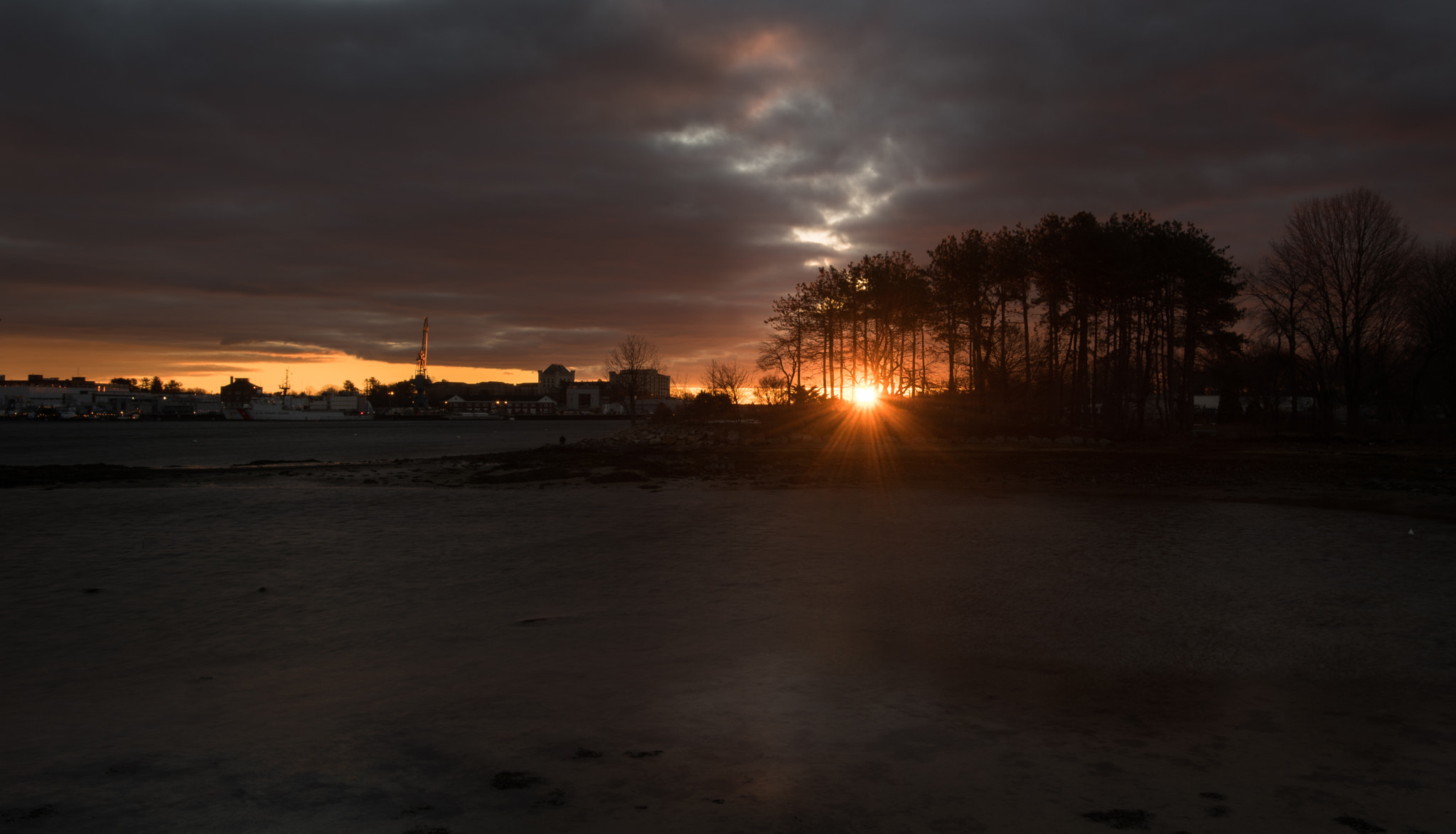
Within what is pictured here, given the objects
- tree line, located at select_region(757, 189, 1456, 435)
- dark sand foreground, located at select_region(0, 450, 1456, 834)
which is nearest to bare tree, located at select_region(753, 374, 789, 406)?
tree line, located at select_region(757, 189, 1456, 435)

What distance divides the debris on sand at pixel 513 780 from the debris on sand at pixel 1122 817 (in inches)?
131

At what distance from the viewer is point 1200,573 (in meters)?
12.0

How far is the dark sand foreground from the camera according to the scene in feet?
16.0

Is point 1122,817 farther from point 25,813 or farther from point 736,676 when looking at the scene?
point 25,813

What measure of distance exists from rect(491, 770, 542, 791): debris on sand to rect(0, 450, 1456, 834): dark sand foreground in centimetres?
2

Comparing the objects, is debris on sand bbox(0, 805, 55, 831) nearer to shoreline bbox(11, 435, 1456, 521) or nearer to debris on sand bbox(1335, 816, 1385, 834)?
debris on sand bbox(1335, 816, 1385, 834)

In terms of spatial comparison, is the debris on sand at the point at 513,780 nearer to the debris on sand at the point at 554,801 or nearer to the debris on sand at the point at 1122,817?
the debris on sand at the point at 554,801

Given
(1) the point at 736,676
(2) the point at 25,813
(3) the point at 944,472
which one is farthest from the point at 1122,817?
(3) the point at 944,472

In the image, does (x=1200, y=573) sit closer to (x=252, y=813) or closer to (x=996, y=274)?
(x=252, y=813)

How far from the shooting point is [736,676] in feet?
24.6

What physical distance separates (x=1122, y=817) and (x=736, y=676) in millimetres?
3594

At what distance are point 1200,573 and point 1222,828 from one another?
28.2 feet

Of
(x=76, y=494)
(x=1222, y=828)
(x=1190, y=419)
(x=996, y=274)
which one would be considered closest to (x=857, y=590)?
(x=1222, y=828)

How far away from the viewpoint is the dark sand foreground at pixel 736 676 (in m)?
4.88
